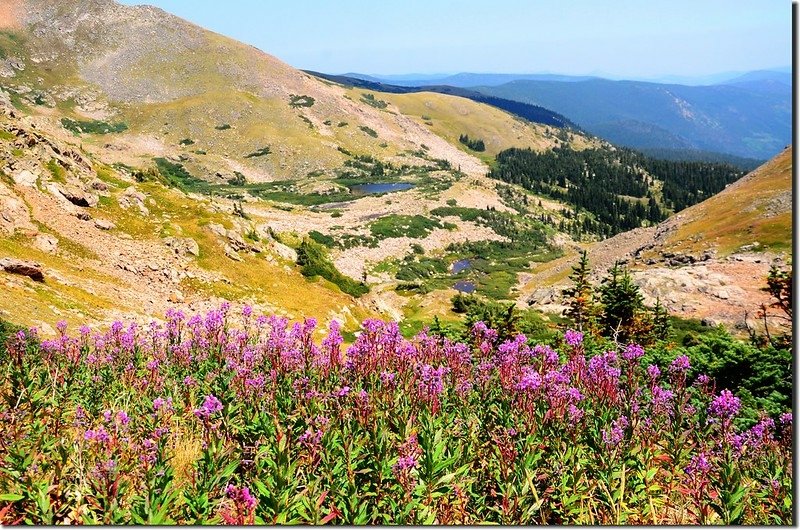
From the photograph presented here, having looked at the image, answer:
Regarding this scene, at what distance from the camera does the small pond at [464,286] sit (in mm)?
81300

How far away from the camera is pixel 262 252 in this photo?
123ft

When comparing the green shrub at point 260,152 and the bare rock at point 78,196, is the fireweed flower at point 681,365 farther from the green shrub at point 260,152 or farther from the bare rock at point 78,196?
the green shrub at point 260,152

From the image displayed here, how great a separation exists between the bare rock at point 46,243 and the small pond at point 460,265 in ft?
250

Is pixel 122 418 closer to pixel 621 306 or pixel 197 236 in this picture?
pixel 621 306

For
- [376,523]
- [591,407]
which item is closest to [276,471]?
[376,523]

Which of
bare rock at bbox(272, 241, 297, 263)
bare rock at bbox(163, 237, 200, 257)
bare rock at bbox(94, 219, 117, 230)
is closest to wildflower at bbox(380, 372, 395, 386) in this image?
bare rock at bbox(163, 237, 200, 257)

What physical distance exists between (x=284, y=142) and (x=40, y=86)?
97.7 meters

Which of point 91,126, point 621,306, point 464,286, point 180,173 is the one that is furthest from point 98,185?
point 91,126

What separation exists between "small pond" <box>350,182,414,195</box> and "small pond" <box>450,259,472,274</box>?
57.2 meters

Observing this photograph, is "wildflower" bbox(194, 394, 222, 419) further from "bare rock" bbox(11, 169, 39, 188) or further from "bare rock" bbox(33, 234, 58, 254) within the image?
"bare rock" bbox(11, 169, 39, 188)

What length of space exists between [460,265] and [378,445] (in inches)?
3818

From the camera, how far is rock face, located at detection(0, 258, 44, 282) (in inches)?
821

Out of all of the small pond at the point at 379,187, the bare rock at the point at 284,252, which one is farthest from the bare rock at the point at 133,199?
the small pond at the point at 379,187

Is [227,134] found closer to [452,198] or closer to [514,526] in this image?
[452,198]
